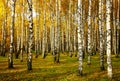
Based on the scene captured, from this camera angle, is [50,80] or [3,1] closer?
[50,80]

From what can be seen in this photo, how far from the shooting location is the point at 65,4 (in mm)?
46500

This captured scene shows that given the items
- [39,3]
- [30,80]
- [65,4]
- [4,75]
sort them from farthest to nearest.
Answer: [65,4] → [39,3] → [4,75] → [30,80]

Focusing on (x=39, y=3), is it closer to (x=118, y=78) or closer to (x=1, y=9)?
(x=1, y=9)

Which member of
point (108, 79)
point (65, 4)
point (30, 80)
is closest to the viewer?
point (108, 79)

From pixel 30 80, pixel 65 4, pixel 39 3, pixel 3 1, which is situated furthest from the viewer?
pixel 65 4

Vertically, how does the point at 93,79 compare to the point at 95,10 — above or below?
below

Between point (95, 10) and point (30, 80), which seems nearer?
point (30, 80)

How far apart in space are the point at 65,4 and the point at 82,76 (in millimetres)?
32250

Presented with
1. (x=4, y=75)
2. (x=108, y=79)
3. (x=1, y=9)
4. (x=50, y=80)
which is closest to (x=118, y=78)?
(x=108, y=79)

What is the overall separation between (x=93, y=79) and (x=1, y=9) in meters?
27.2

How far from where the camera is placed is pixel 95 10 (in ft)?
139

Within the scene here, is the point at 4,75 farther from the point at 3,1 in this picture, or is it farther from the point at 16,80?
the point at 3,1

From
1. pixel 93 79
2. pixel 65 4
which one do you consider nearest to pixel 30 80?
pixel 93 79

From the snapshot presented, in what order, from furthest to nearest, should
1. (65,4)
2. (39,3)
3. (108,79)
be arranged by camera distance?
(65,4) → (39,3) → (108,79)
